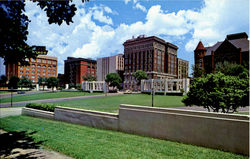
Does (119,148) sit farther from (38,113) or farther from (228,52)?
(228,52)

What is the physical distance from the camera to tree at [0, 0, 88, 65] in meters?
4.04

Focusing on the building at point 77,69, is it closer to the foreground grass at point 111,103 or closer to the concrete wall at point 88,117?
the foreground grass at point 111,103

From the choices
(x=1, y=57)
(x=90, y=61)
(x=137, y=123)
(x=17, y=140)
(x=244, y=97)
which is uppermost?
(x=90, y=61)

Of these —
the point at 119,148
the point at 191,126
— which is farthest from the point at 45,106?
the point at 191,126

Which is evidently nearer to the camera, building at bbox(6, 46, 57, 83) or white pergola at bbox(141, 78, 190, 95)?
white pergola at bbox(141, 78, 190, 95)

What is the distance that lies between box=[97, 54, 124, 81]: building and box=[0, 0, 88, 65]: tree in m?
121

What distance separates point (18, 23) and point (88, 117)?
22.4 feet

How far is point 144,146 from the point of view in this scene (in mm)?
6105

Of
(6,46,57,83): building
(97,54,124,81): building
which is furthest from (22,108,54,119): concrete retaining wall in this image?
(97,54,124,81): building

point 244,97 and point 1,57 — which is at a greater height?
point 1,57

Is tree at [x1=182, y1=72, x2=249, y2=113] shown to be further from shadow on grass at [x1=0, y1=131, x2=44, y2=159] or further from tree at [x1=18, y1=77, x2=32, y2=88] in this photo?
tree at [x1=18, y1=77, x2=32, y2=88]

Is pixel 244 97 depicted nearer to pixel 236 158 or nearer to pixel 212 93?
pixel 212 93

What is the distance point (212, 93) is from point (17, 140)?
10807 millimetres

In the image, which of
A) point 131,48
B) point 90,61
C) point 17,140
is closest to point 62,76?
point 90,61
